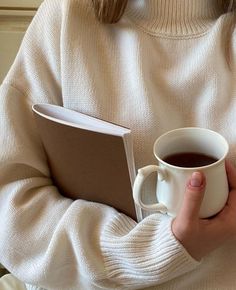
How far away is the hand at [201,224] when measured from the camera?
62cm

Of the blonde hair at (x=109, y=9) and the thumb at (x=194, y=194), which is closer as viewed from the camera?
the thumb at (x=194, y=194)

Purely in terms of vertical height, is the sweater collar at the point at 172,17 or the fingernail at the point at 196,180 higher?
the sweater collar at the point at 172,17

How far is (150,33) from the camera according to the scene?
31.5 inches

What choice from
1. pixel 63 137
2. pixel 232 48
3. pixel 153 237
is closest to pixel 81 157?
pixel 63 137

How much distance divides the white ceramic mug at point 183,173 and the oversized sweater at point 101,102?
0.06m

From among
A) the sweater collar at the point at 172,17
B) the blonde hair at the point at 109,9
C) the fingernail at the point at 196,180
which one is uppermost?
the blonde hair at the point at 109,9

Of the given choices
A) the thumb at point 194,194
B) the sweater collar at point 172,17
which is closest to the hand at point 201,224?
the thumb at point 194,194

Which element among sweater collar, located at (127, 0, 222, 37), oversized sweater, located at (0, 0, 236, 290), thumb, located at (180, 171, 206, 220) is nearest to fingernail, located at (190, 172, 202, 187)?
thumb, located at (180, 171, 206, 220)

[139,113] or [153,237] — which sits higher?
[139,113]

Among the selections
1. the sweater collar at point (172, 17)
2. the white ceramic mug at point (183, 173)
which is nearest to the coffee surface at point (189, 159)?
the white ceramic mug at point (183, 173)

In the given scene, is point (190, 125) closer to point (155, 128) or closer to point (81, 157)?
point (155, 128)

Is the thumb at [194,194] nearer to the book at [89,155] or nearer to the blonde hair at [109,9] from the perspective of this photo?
the book at [89,155]

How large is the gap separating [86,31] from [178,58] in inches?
5.4

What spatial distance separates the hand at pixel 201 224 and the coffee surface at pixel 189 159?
0.04 m
